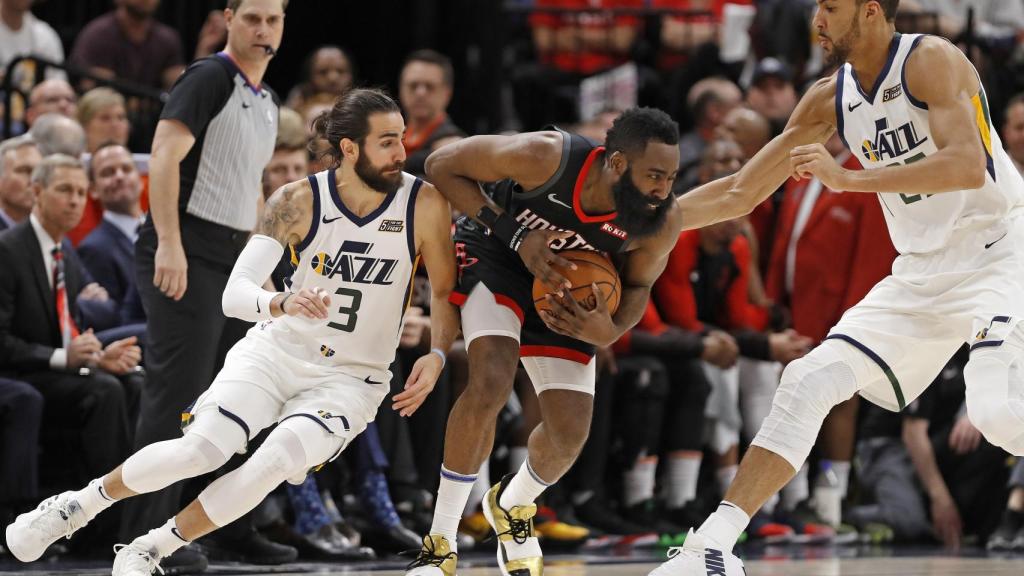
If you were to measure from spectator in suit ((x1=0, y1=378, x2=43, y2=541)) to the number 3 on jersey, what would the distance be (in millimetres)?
1998

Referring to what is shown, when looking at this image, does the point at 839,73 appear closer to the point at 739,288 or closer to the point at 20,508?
the point at 739,288

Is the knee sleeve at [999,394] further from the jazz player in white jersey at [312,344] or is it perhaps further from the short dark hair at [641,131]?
the jazz player in white jersey at [312,344]

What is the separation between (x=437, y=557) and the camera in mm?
5137

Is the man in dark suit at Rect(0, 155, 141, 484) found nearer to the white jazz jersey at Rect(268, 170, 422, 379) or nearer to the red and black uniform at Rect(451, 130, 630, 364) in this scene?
the white jazz jersey at Rect(268, 170, 422, 379)

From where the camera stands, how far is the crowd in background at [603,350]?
6.59 meters

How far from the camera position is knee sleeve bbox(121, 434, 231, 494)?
15.4 ft

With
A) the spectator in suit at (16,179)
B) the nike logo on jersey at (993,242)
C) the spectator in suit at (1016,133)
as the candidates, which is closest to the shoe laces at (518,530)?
the nike logo on jersey at (993,242)

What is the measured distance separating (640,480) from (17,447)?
11.1 feet

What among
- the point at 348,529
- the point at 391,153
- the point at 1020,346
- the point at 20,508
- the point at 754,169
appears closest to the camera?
the point at 1020,346

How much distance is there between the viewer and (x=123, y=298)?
285 inches

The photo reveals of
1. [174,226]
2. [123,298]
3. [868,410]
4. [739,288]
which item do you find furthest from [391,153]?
[868,410]

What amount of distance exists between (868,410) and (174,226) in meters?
4.82

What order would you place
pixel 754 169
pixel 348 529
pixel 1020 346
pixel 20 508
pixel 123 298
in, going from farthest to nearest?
pixel 123 298 < pixel 348 529 < pixel 20 508 < pixel 754 169 < pixel 1020 346

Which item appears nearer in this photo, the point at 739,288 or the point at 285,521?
the point at 285,521
